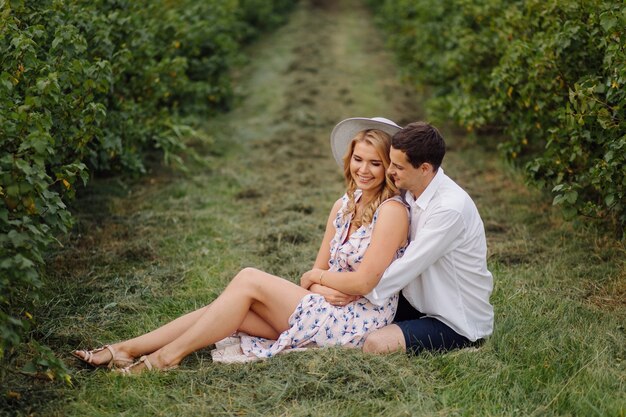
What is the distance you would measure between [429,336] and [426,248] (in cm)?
52

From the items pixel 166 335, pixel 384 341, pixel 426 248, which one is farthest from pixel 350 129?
pixel 166 335

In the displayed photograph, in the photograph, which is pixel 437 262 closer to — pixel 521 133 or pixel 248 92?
pixel 521 133

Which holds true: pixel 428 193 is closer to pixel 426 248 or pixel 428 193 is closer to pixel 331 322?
pixel 426 248

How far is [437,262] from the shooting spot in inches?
149

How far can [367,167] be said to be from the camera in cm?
390

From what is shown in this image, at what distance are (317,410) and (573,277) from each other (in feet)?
8.15

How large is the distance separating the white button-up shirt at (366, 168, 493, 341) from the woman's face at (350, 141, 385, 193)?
201 mm

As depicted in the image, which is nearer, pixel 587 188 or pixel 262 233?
pixel 587 188

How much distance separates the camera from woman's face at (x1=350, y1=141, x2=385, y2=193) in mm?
3893

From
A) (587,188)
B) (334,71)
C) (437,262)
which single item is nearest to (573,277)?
(587,188)

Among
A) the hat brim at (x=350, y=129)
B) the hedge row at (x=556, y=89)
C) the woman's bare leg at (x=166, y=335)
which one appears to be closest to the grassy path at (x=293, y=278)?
the woman's bare leg at (x=166, y=335)

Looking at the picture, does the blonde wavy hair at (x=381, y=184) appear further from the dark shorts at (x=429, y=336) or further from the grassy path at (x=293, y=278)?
the grassy path at (x=293, y=278)

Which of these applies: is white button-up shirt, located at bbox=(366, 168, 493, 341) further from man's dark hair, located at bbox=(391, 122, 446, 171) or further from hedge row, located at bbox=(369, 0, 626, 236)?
hedge row, located at bbox=(369, 0, 626, 236)

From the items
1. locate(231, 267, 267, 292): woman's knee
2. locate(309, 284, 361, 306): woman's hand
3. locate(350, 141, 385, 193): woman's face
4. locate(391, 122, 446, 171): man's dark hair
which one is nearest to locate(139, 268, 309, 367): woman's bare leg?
locate(231, 267, 267, 292): woman's knee
